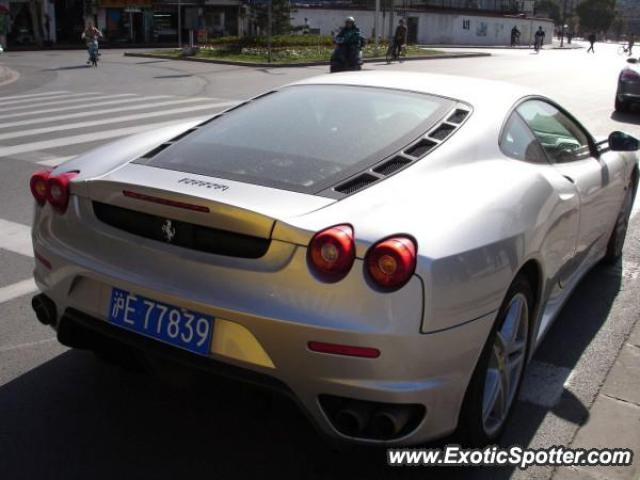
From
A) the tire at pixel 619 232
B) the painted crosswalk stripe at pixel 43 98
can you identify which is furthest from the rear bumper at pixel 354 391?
the painted crosswalk stripe at pixel 43 98

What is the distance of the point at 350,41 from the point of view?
15875 millimetres

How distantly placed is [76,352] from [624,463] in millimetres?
2651

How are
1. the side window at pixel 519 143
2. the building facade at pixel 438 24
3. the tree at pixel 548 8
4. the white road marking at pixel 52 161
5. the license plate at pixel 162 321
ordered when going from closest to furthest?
the license plate at pixel 162 321 → the side window at pixel 519 143 → the white road marking at pixel 52 161 → the building facade at pixel 438 24 → the tree at pixel 548 8

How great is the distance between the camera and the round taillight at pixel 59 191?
2.99 metres

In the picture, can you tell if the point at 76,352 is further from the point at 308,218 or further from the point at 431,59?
the point at 431,59

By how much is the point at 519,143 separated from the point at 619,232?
2.20 metres

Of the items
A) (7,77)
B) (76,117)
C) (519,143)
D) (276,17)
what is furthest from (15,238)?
(276,17)

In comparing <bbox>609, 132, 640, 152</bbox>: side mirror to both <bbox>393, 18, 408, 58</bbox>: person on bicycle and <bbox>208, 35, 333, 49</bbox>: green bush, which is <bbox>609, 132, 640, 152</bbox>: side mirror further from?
<bbox>208, 35, 333, 49</bbox>: green bush

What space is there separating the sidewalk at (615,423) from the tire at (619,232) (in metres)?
1.39

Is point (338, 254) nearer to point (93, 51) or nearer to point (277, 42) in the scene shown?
point (93, 51)

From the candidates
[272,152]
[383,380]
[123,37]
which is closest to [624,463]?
[383,380]

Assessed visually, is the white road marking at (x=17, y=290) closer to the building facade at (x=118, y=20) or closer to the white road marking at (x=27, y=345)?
the white road marking at (x=27, y=345)

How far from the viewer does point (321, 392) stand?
2.41m

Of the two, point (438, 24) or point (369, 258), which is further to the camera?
point (438, 24)
